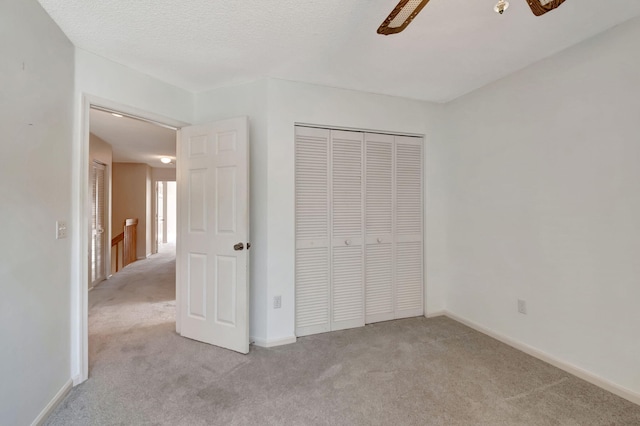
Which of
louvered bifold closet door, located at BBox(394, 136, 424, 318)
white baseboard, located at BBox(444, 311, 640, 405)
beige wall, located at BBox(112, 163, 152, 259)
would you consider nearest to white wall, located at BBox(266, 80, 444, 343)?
louvered bifold closet door, located at BBox(394, 136, 424, 318)

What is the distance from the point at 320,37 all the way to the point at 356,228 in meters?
1.72

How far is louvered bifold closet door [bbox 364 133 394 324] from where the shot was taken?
3.00 m

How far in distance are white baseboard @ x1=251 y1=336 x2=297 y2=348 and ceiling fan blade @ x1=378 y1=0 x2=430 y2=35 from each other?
243 centimetres

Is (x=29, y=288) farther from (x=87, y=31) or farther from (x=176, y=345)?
(x=87, y=31)

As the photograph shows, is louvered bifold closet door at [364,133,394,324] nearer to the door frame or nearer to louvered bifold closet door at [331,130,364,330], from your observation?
louvered bifold closet door at [331,130,364,330]

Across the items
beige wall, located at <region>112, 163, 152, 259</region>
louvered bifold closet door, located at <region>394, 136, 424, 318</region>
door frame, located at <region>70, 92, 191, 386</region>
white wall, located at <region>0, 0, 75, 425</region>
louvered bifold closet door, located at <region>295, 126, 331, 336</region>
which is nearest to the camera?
white wall, located at <region>0, 0, 75, 425</region>

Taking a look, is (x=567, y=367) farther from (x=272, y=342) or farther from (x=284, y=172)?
(x=284, y=172)

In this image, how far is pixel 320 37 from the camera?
196 centimetres

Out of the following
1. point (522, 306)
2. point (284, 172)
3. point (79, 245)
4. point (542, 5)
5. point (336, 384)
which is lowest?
point (336, 384)

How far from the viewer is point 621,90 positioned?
1.86 meters

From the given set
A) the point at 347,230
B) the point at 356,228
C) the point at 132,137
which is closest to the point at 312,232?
the point at 347,230

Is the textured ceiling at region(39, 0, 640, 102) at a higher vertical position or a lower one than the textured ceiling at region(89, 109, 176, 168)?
higher

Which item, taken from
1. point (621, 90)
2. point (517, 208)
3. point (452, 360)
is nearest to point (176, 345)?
point (452, 360)

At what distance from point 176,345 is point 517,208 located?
3.25 m
